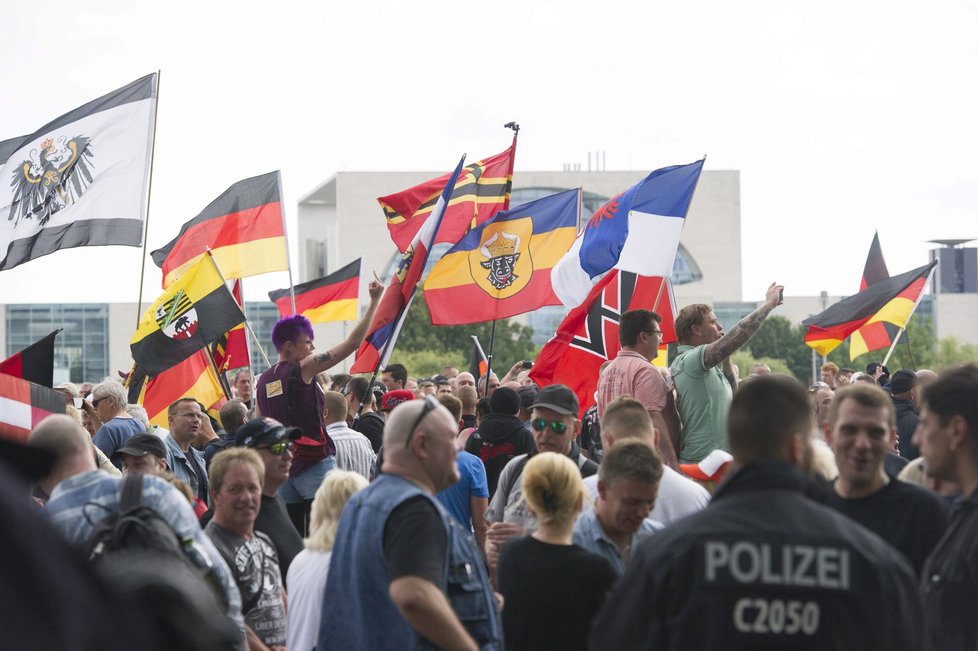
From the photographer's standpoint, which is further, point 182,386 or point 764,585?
point 182,386

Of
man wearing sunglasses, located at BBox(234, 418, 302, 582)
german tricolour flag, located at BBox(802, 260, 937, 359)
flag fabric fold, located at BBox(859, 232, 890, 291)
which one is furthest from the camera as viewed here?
flag fabric fold, located at BBox(859, 232, 890, 291)

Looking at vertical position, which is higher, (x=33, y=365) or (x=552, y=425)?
(x=33, y=365)

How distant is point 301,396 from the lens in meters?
8.27

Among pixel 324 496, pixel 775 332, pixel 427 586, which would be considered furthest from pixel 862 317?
pixel 775 332

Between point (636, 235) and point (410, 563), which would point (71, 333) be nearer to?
point (636, 235)

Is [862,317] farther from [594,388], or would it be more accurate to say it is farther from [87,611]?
[87,611]

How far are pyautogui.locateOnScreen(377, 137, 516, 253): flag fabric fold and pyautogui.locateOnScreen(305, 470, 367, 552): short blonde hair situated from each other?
853cm

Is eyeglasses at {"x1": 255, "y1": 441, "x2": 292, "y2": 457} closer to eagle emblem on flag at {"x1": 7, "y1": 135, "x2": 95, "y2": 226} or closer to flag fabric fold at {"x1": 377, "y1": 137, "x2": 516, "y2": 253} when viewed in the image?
eagle emblem on flag at {"x1": 7, "y1": 135, "x2": 95, "y2": 226}

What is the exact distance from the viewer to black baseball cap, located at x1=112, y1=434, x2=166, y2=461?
679 centimetres

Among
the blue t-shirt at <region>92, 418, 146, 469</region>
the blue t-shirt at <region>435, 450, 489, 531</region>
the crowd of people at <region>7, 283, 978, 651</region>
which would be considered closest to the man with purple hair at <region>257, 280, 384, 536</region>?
the crowd of people at <region>7, 283, 978, 651</region>

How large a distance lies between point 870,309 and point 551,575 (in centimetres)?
1234

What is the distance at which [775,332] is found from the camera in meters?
93.9

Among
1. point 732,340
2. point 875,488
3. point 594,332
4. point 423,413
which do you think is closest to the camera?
point 423,413

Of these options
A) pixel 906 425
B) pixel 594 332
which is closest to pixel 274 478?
pixel 594 332
